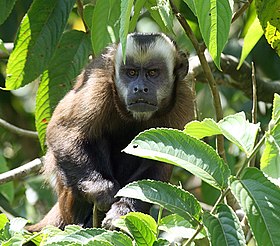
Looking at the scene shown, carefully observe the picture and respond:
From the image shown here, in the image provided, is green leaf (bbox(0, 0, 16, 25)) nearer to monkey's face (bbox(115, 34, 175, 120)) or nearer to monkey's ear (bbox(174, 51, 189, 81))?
monkey's face (bbox(115, 34, 175, 120))

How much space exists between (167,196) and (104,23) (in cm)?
161

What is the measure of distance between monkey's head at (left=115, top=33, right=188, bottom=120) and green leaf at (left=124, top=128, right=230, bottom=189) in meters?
2.18

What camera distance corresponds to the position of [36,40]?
421cm

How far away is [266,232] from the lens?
1986 mm

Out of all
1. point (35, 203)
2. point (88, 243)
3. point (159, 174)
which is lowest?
point (35, 203)

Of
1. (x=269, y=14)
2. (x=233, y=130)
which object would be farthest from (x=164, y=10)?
(x=233, y=130)

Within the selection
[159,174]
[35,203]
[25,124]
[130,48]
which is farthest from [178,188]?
[25,124]

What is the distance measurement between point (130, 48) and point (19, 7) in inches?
45.5

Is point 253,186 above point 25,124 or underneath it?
above

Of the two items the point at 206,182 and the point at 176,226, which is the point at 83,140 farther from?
the point at 206,182

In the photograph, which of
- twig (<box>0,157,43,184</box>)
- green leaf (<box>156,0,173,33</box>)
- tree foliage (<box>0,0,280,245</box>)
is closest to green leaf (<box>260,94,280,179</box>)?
tree foliage (<box>0,0,280,245</box>)

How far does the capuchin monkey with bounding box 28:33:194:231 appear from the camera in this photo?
14.4ft

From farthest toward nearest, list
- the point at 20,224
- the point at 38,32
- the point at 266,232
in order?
1. the point at 38,32
2. the point at 20,224
3. the point at 266,232

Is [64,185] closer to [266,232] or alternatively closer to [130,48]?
[130,48]
